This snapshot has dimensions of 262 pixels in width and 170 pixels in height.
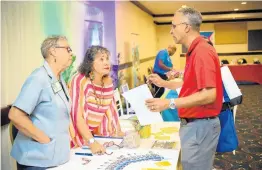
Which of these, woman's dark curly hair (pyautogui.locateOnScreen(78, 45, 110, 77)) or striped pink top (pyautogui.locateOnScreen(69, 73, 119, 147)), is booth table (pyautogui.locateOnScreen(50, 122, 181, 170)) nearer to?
striped pink top (pyautogui.locateOnScreen(69, 73, 119, 147))

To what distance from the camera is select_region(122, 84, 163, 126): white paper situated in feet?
6.93

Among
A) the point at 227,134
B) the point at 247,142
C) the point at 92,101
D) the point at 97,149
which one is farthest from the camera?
the point at 247,142

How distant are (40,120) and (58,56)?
0.40m

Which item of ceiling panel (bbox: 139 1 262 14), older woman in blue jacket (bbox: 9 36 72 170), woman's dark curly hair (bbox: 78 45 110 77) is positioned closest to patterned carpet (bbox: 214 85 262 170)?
woman's dark curly hair (bbox: 78 45 110 77)

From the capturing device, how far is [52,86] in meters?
1.81

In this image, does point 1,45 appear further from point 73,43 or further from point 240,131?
point 240,131

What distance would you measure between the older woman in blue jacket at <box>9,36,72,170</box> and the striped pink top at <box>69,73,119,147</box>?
34 cm

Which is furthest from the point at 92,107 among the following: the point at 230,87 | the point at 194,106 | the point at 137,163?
the point at 230,87

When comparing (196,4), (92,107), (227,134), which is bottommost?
(227,134)

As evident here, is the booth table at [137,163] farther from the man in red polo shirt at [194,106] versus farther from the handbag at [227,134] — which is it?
the handbag at [227,134]

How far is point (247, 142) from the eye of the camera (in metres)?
4.96

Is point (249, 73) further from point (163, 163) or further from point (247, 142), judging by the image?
point (163, 163)

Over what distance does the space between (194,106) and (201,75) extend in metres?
0.22

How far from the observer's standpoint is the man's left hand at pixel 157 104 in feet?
6.49
